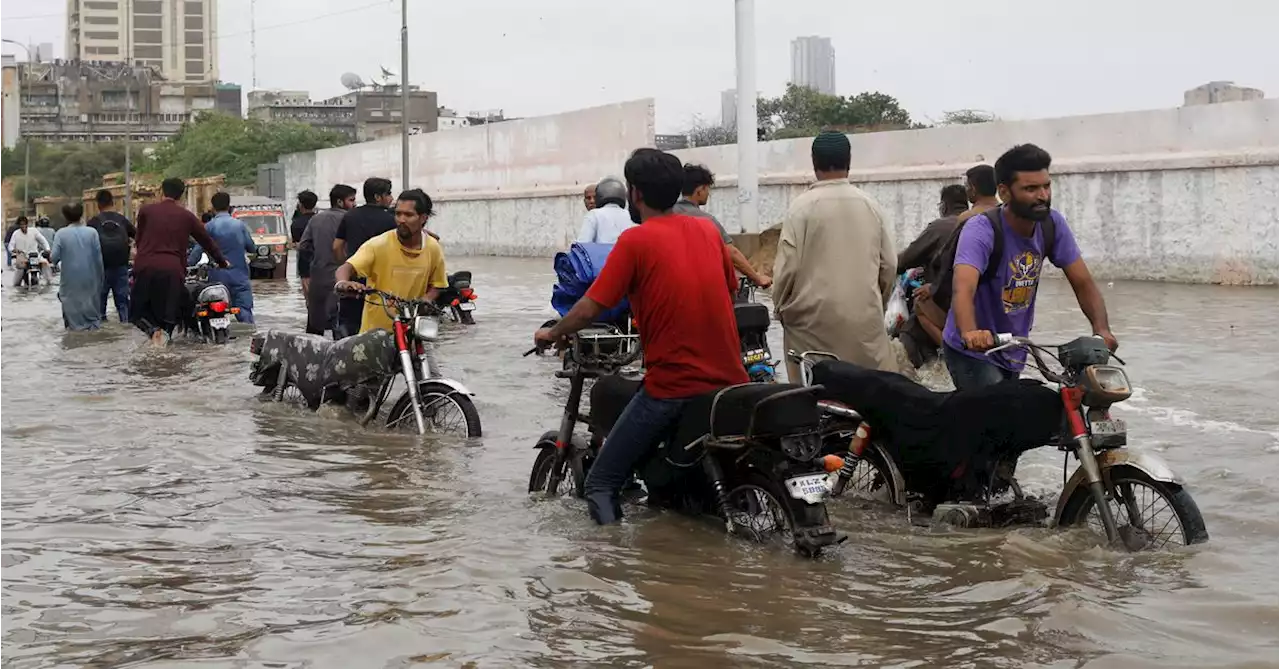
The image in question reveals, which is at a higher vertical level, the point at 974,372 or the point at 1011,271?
the point at 1011,271

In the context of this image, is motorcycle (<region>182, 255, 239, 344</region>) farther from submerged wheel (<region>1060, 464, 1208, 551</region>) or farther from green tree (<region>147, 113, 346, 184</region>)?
green tree (<region>147, 113, 346, 184</region>)

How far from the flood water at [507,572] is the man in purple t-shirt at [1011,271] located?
0.79m

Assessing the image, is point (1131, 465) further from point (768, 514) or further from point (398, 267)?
point (398, 267)

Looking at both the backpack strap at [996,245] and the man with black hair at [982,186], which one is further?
the man with black hair at [982,186]

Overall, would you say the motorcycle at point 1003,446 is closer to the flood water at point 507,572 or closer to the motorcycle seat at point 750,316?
the flood water at point 507,572

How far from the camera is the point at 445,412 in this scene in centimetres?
932

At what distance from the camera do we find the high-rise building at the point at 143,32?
192 metres

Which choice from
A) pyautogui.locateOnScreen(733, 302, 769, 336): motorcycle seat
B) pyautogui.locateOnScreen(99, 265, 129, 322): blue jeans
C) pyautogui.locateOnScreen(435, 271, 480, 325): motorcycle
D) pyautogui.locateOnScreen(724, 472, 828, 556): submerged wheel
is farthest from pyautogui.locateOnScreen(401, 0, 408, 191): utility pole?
pyautogui.locateOnScreen(724, 472, 828, 556): submerged wheel

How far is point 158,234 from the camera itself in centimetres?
1492

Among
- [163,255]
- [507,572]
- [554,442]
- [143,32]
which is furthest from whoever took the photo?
[143,32]

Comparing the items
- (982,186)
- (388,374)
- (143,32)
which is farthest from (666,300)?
(143,32)

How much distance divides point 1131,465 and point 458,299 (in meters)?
7.76

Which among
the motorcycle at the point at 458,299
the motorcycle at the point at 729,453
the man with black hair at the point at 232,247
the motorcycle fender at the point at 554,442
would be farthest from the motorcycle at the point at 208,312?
the motorcycle at the point at 729,453

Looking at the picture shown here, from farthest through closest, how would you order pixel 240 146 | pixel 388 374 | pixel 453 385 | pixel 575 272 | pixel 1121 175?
pixel 240 146 < pixel 1121 175 < pixel 388 374 < pixel 453 385 < pixel 575 272
